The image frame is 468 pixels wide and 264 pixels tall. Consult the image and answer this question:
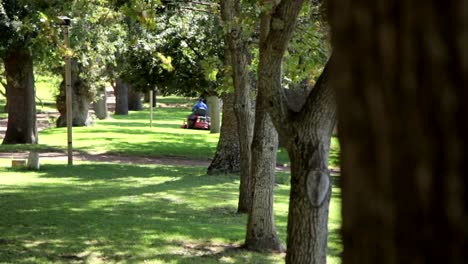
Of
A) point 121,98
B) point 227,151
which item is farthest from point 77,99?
point 227,151

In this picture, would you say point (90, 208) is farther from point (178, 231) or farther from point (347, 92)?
point (347, 92)

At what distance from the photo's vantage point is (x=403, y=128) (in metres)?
1.43

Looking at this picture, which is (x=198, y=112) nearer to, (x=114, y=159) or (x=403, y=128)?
(x=114, y=159)

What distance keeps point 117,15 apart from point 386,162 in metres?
16.2

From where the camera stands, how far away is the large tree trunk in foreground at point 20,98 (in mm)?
27469

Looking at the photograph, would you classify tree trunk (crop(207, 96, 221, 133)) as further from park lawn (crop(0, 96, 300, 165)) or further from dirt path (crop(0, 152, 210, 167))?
dirt path (crop(0, 152, 210, 167))

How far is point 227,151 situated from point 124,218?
28.9 ft

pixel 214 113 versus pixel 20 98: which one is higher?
→ pixel 20 98

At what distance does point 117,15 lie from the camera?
56.6 feet

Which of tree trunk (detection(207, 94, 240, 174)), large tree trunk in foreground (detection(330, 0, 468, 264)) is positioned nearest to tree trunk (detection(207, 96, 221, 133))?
tree trunk (detection(207, 94, 240, 174))

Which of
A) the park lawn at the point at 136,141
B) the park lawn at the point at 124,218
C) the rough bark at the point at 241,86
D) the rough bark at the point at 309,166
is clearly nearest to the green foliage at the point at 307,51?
the rough bark at the point at 241,86

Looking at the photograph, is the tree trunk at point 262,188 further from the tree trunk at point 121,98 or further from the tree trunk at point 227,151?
the tree trunk at point 121,98

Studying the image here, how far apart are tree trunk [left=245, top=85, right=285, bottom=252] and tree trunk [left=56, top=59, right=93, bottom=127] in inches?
978

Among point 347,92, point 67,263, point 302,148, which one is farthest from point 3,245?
point 347,92
